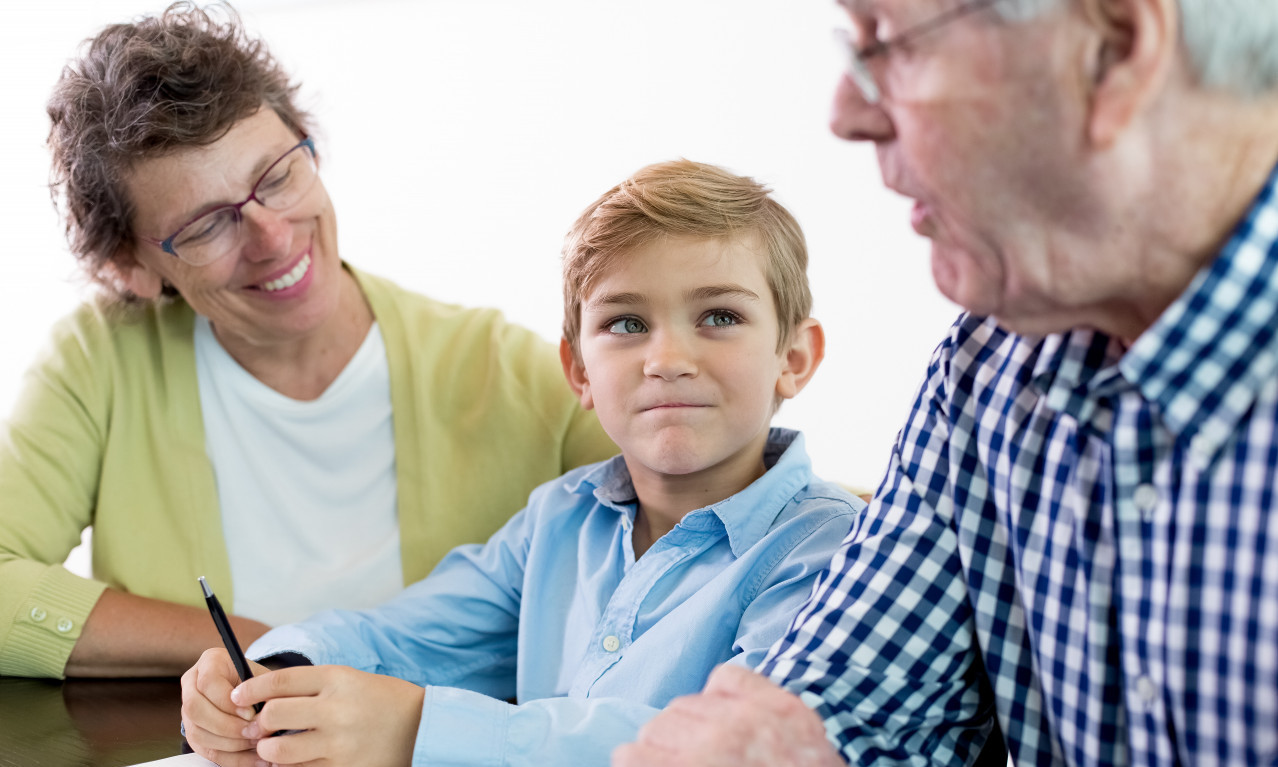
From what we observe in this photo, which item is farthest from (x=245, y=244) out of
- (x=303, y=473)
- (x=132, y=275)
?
(x=303, y=473)

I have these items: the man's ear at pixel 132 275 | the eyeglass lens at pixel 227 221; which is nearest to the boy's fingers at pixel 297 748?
the eyeglass lens at pixel 227 221

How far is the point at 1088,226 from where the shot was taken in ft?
2.77

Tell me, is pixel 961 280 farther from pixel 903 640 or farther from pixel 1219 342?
pixel 903 640

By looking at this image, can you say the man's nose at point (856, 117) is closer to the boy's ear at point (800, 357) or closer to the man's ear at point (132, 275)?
the boy's ear at point (800, 357)

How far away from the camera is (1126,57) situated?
0.80 m

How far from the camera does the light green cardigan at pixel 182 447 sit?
1912 millimetres

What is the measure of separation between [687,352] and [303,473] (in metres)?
0.90

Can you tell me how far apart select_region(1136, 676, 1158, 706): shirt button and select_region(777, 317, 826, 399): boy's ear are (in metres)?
0.71

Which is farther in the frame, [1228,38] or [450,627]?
[450,627]

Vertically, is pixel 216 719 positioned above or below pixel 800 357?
below

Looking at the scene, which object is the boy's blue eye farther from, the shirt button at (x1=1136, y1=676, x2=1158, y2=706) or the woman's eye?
the shirt button at (x1=1136, y1=676, x2=1158, y2=706)

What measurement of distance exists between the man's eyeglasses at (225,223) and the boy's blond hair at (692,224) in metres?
0.56

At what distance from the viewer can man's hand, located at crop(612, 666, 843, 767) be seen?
3.08ft

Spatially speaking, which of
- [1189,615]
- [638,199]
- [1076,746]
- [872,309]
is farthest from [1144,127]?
[872,309]
